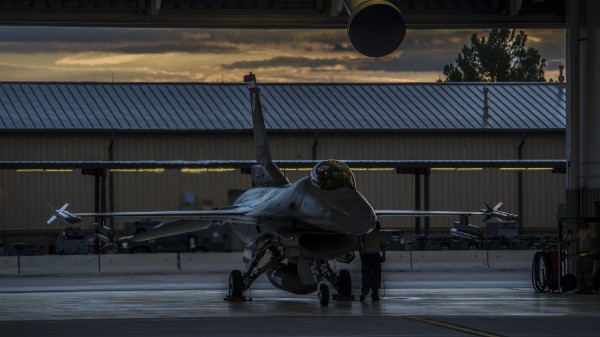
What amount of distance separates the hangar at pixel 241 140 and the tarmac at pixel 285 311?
72.7 feet

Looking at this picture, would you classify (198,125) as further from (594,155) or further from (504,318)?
(504,318)

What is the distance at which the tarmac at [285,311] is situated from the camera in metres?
16.4

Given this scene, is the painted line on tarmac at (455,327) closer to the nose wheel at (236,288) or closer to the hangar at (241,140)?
the nose wheel at (236,288)

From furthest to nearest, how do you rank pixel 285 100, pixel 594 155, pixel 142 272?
pixel 285 100 → pixel 142 272 → pixel 594 155

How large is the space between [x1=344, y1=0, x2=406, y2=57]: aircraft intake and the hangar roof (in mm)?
34988

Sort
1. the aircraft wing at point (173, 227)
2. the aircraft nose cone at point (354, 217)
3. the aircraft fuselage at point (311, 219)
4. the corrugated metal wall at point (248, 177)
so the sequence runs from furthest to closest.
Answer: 1. the corrugated metal wall at point (248, 177)
2. the aircraft wing at point (173, 227)
3. the aircraft fuselage at point (311, 219)
4. the aircraft nose cone at point (354, 217)

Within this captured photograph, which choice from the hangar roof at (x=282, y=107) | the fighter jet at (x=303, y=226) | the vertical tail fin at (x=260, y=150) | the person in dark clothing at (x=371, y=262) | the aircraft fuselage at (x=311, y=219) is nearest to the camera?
the aircraft fuselage at (x=311, y=219)

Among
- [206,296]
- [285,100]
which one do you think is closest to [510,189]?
[285,100]

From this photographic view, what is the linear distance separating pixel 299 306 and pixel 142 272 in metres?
15.6

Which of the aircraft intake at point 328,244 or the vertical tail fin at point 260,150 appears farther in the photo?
the vertical tail fin at point 260,150

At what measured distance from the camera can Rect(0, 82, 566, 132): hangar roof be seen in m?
56.0

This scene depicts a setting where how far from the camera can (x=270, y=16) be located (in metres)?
28.1

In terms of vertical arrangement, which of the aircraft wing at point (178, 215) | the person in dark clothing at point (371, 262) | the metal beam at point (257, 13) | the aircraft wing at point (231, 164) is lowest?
the person in dark clothing at point (371, 262)

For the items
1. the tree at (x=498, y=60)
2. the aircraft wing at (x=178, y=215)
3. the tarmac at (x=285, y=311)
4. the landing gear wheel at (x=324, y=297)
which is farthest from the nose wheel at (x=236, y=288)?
the tree at (x=498, y=60)
